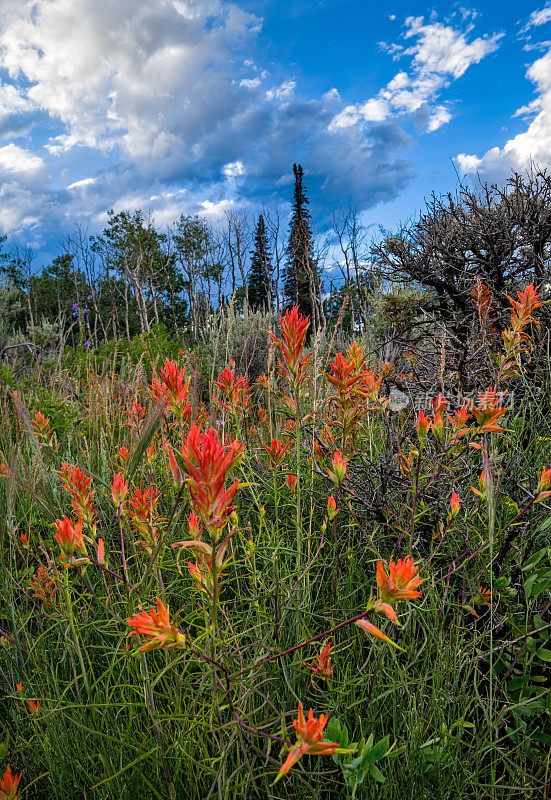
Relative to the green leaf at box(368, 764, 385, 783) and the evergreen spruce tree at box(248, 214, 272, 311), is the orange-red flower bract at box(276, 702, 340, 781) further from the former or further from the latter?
the evergreen spruce tree at box(248, 214, 272, 311)

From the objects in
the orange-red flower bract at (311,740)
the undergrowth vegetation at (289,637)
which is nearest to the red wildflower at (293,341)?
Answer: the undergrowth vegetation at (289,637)

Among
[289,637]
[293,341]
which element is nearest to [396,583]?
[293,341]

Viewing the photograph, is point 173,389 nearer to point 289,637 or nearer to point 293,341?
point 293,341

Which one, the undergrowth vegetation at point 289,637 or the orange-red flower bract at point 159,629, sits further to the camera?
the undergrowth vegetation at point 289,637

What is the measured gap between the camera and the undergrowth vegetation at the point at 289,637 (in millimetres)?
771

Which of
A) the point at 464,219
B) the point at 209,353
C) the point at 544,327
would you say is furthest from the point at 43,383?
the point at 544,327

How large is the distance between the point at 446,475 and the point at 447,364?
1.25m

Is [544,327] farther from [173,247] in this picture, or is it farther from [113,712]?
[173,247]

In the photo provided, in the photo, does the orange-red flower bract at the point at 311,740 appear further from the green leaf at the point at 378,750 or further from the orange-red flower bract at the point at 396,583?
the green leaf at the point at 378,750

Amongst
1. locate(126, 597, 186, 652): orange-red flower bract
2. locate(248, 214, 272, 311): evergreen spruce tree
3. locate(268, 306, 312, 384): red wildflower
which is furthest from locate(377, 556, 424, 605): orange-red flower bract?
locate(248, 214, 272, 311): evergreen spruce tree

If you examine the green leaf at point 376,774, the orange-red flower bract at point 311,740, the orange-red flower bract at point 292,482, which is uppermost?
the orange-red flower bract at point 292,482

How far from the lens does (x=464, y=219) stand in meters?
3.30

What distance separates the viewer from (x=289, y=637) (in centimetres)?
128

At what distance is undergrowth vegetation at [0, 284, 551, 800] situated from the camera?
77 cm
